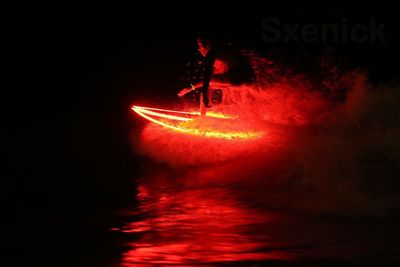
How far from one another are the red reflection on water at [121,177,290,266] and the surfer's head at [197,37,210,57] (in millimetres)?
3630

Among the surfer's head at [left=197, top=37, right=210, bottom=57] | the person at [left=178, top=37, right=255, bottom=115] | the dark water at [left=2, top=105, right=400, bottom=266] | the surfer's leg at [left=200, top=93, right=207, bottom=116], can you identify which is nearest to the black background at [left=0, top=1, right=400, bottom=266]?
the dark water at [left=2, top=105, right=400, bottom=266]

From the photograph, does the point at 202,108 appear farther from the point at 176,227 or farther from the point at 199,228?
the point at 199,228

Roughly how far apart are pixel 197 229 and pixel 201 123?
189 inches

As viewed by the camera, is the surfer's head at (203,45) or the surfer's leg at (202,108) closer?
the surfer's leg at (202,108)

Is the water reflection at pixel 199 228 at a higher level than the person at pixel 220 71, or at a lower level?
lower

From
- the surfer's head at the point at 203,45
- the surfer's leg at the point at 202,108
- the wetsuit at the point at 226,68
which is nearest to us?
the wetsuit at the point at 226,68

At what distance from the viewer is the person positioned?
11.2 meters

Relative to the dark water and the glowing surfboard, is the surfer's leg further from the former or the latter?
the dark water

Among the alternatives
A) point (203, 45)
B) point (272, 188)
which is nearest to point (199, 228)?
point (272, 188)

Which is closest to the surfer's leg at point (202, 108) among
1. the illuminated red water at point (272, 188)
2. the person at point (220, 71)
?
the person at point (220, 71)

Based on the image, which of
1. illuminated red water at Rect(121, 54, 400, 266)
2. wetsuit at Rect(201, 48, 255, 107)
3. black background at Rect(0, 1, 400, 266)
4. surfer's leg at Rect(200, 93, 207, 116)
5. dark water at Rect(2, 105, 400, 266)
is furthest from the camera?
surfer's leg at Rect(200, 93, 207, 116)

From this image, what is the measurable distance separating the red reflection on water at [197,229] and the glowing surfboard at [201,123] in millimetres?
1935

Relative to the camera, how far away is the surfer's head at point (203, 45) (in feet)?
40.0

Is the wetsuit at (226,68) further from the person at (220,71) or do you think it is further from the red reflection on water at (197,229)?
the red reflection on water at (197,229)
